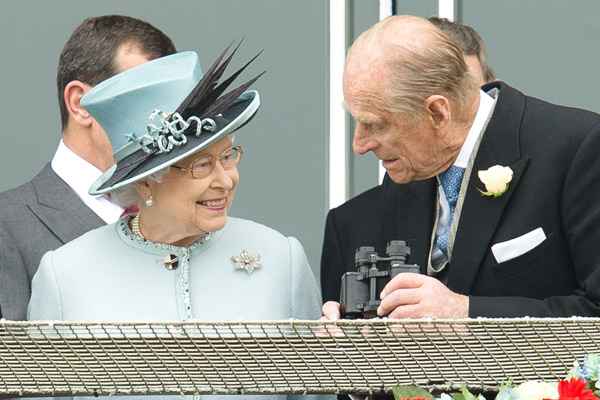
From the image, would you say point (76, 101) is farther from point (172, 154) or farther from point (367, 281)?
point (367, 281)

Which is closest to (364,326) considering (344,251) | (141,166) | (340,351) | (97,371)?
(340,351)

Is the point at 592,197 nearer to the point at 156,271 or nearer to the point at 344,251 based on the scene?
the point at 344,251

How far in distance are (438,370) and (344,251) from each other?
1049mm

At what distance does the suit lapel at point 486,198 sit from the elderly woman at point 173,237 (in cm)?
31

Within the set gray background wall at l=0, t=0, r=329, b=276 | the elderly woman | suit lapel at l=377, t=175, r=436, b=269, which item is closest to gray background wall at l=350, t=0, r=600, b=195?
gray background wall at l=0, t=0, r=329, b=276

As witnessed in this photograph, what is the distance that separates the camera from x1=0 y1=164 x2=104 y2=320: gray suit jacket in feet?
12.2

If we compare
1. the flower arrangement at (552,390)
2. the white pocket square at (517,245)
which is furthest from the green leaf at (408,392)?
the white pocket square at (517,245)

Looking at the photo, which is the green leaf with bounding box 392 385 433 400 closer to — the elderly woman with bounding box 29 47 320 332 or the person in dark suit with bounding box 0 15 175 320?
the elderly woman with bounding box 29 47 320 332

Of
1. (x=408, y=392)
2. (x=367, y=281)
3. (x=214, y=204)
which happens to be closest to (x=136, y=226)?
(x=214, y=204)

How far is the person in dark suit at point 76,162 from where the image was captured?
12.8 ft

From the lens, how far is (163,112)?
3352 millimetres

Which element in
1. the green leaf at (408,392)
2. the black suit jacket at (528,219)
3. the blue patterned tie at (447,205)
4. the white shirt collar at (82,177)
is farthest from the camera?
the white shirt collar at (82,177)

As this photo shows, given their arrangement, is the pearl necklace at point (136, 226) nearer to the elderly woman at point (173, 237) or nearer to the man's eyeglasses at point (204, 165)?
the elderly woman at point (173, 237)

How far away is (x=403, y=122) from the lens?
11.6 feet
